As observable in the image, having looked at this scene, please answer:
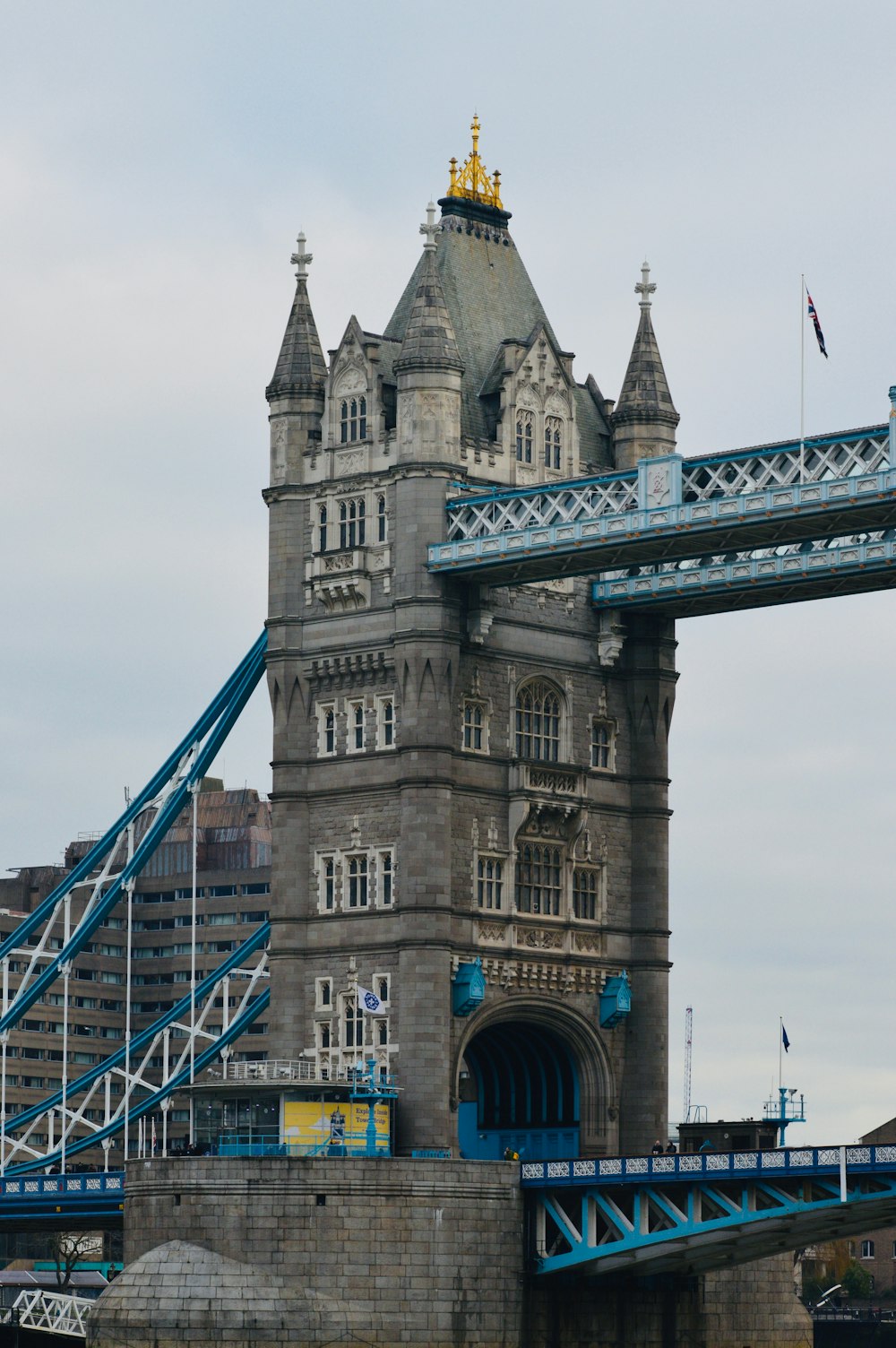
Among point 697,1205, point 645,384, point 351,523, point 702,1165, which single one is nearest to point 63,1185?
point 351,523

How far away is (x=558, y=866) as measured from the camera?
119 m

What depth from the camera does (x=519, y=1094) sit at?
121562 mm

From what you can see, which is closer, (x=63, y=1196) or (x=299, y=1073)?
(x=299, y=1073)

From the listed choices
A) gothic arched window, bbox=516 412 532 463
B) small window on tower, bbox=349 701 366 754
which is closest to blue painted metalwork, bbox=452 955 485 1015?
small window on tower, bbox=349 701 366 754

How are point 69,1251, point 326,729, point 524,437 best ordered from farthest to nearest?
point 69,1251, point 524,437, point 326,729

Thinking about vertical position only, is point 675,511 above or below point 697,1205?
above

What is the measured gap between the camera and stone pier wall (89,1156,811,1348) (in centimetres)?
10431

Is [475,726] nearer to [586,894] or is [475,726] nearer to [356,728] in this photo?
[356,728]

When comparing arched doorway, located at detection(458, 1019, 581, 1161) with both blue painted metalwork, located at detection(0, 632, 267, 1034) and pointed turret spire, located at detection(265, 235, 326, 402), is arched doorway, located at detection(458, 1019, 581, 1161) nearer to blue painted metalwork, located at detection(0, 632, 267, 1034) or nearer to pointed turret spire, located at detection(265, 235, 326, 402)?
blue painted metalwork, located at detection(0, 632, 267, 1034)

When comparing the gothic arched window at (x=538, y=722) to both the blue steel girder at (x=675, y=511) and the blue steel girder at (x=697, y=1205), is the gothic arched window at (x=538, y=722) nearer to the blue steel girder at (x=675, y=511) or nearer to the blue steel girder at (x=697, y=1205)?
the blue steel girder at (x=675, y=511)

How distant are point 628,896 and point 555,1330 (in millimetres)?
18546

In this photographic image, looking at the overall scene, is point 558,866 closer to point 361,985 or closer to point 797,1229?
point 361,985

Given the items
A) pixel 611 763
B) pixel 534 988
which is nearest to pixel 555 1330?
pixel 534 988

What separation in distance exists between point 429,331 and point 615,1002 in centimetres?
2650
